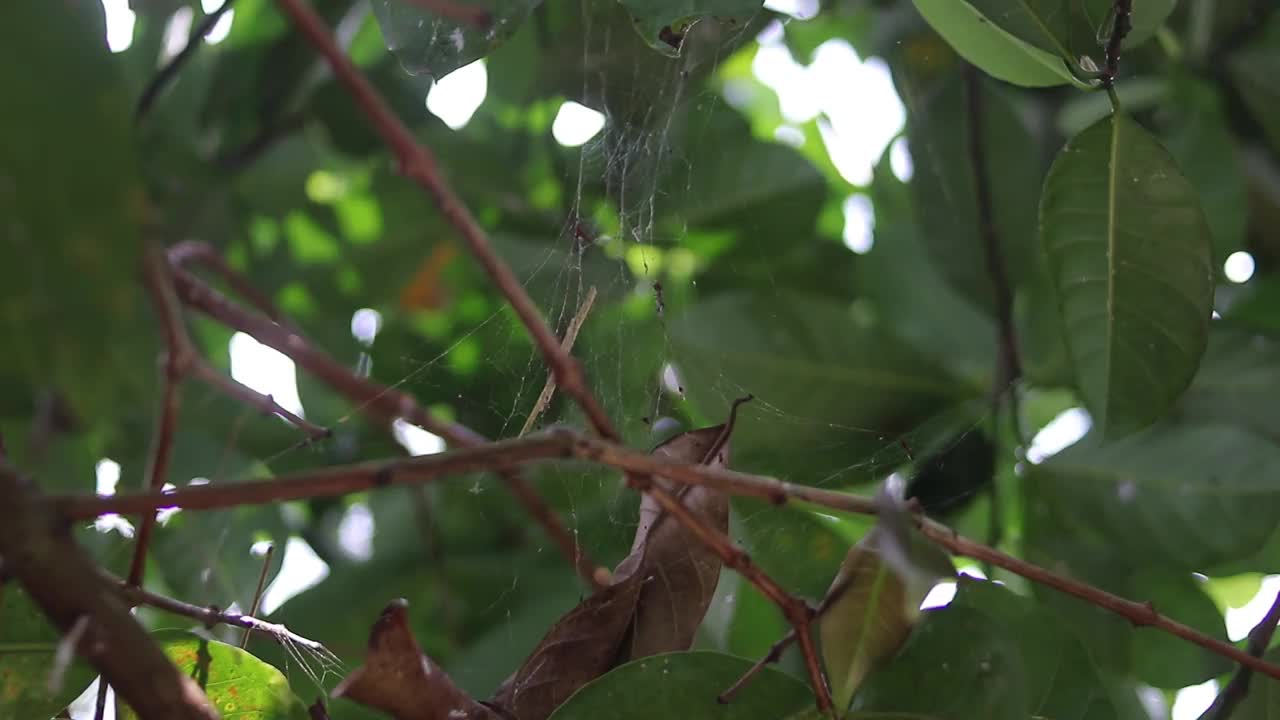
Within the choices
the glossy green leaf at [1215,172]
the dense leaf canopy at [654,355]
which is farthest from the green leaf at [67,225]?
the glossy green leaf at [1215,172]

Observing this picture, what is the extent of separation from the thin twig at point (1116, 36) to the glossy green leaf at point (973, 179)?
59cm

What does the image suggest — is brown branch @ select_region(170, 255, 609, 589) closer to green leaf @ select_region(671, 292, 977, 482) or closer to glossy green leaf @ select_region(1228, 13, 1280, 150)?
green leaf @ select_region(671, 292, 977, 482)

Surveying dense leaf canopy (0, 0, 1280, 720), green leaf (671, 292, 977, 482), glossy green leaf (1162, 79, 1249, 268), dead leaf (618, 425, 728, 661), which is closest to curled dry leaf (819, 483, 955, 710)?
dense leaf canopy (0, 0, 1280, 720)

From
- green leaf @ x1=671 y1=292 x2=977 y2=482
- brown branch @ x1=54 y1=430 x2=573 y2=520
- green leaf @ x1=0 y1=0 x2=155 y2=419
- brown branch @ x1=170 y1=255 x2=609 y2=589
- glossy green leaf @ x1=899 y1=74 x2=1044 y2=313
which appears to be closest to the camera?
green leaf @ x1=0 y1=0 x2=155 y2=419

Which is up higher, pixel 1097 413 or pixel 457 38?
pixel 457 38

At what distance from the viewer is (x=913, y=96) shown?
1436 mm

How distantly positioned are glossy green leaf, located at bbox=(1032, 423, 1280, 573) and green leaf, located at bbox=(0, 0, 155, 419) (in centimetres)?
94

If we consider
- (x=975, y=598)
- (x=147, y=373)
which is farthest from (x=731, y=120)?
(x=147, y=373)

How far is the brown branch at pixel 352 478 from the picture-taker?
54 centimetres

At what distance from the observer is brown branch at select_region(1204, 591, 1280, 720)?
0.84m

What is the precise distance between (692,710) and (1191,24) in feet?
4.36

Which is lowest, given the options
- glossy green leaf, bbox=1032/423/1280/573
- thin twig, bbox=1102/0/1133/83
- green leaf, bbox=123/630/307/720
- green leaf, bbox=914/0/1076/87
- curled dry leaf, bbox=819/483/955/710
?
glossy green leaf, bbox=1032/423/1280/573

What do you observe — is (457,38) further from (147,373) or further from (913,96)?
(913,96)

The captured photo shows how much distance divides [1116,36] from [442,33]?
458 millimetres
